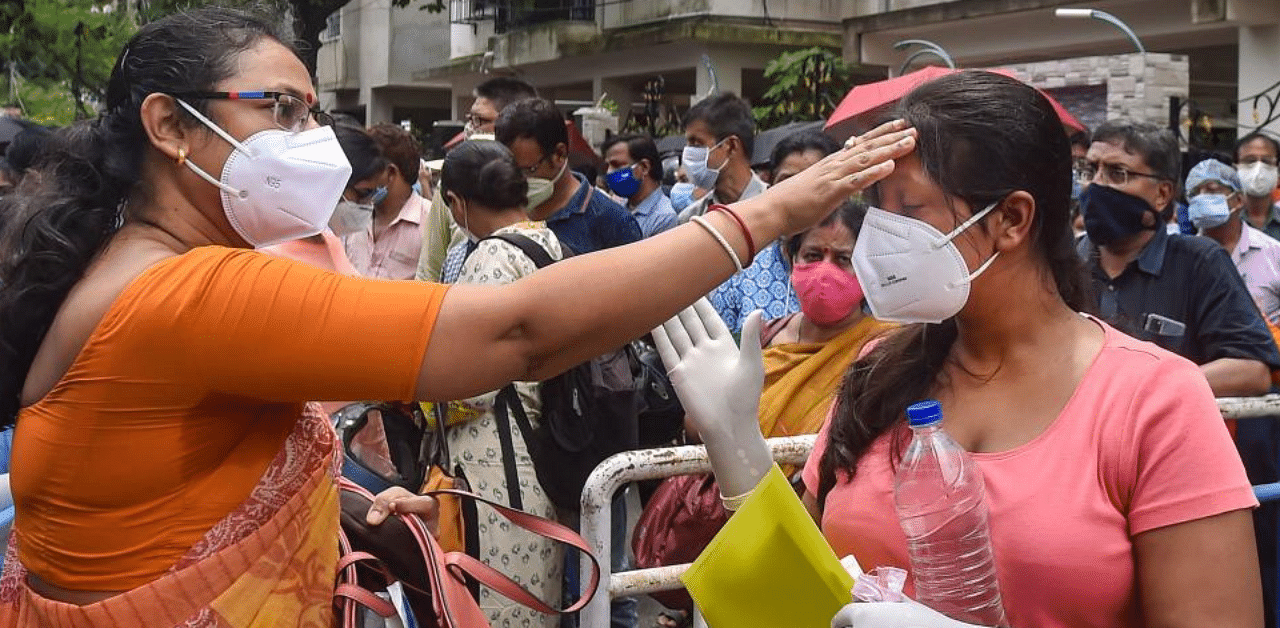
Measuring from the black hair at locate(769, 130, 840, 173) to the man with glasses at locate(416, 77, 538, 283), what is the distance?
132 cm

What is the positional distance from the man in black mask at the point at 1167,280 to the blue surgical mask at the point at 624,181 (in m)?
5.16

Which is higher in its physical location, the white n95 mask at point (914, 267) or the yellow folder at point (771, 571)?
the white n95 mask at point (914, 267)

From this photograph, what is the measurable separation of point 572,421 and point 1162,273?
1.94 meters

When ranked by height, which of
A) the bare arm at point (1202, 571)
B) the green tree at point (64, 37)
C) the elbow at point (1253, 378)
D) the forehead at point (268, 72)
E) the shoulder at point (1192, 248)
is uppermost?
the green tree at point (64, 37)

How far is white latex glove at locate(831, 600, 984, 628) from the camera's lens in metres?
2.02

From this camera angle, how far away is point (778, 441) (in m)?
3.46

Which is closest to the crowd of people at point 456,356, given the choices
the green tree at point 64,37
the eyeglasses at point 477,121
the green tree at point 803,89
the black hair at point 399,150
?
the black hair at point 399,150

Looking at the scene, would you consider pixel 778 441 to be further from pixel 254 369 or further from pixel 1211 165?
pixel 1211 165

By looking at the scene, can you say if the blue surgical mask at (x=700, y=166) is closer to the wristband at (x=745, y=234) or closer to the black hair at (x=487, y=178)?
the black hair at (x=487, y=178)

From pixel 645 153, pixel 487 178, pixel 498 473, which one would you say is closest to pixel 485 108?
pixel 645 153

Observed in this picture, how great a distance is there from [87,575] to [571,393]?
2.24 meters

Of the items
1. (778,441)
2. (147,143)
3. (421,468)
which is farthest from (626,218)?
(147,143)

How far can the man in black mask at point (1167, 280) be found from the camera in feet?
14.6

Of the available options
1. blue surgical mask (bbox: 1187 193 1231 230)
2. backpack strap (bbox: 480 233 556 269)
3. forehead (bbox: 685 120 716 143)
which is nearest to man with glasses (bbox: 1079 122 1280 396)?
backpack strap (bbox: 480 233 556 269)
